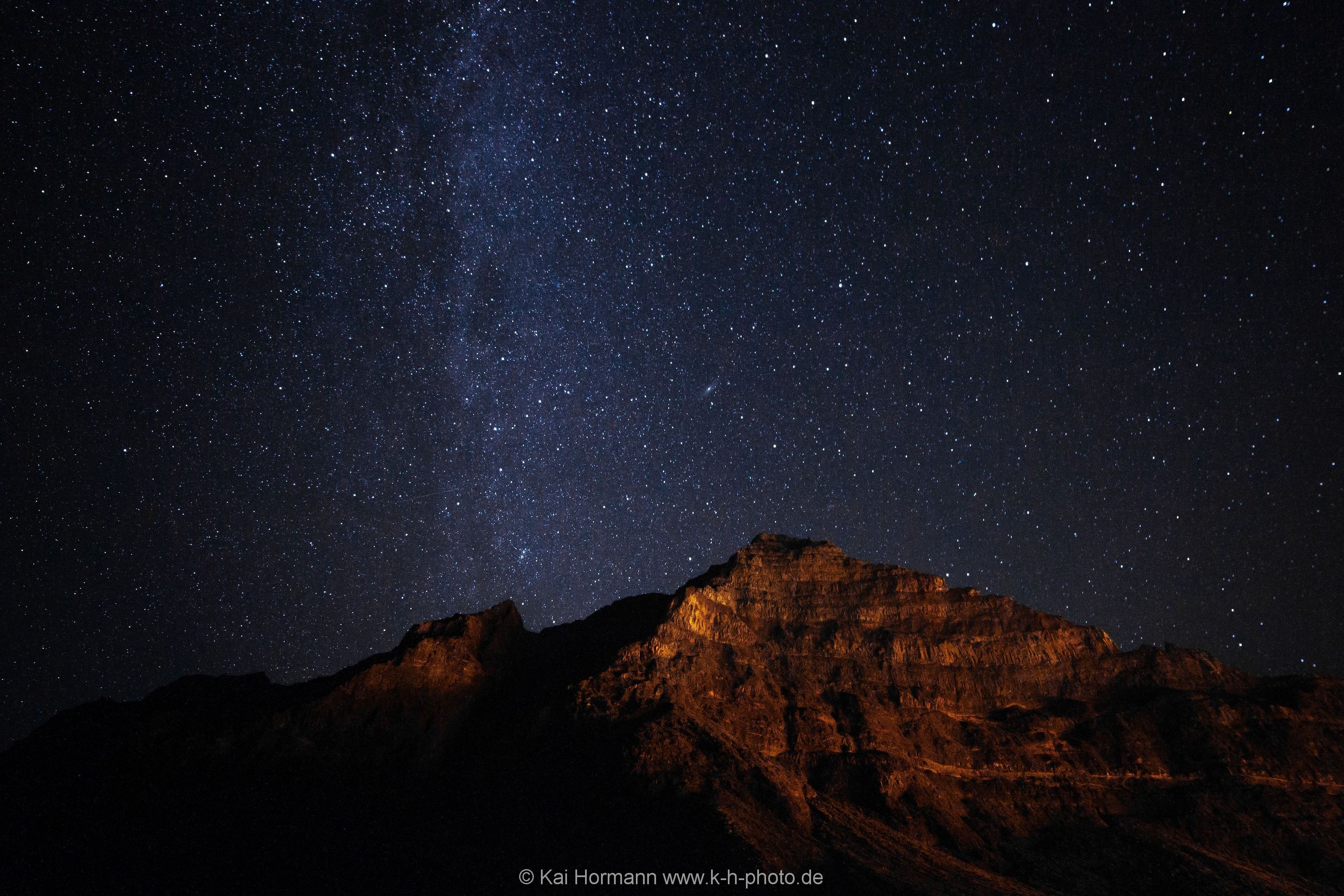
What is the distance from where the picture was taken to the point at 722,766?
4516 centimetres

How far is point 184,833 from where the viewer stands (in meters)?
40.7

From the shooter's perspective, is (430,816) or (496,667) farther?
(496,667)

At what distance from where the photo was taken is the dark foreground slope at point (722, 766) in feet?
127

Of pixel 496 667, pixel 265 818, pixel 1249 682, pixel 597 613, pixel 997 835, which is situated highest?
pixel 597 613

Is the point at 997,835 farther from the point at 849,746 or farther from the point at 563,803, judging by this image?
the point at 563,803

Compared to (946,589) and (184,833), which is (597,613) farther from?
(184,833)

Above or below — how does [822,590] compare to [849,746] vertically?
above

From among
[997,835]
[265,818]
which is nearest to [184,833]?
[265,818]

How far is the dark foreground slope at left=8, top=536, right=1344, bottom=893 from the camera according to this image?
38.7 metres

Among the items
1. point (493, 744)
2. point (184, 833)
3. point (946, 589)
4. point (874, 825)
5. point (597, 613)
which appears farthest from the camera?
point (597, 613)

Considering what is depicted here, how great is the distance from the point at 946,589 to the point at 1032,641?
904 cm

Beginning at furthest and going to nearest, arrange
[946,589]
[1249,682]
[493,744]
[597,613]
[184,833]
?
1. [597,613]
2. [946,589]
3. [1249,682]
4. [493,744]
5. [184,833]

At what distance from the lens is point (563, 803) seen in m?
42.8

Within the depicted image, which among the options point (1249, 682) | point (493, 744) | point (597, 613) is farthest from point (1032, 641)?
point (493, 744)
